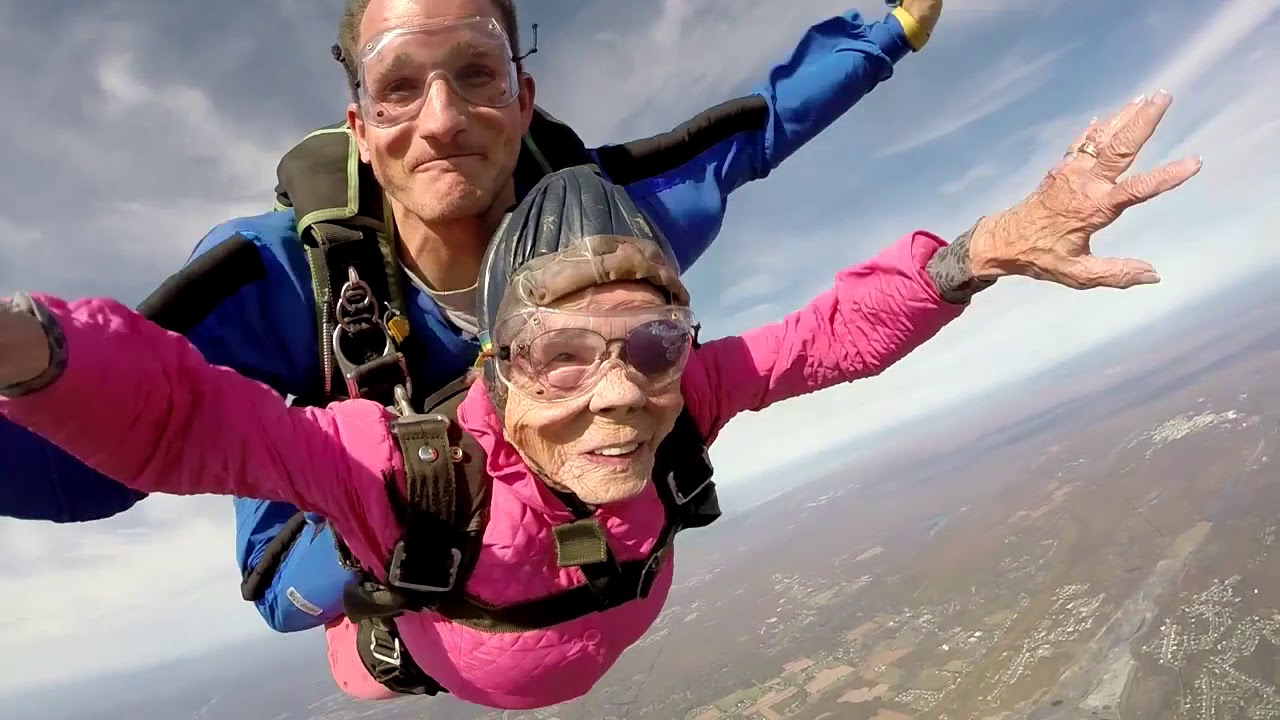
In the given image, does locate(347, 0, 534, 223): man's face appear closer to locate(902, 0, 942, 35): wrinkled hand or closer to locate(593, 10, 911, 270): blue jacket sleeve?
locate(593, 10, 911, 270): blue jacket sleeve

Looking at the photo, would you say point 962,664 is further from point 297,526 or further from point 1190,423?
point 1190,423

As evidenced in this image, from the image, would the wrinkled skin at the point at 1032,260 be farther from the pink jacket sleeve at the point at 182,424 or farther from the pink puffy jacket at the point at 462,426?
the pink jacket sleeve at the point at 182,424

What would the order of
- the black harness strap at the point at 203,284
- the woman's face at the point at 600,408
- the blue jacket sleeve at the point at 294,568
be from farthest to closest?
the blue jacket sleeve at the point at 294,568 → the black harness strap at the point at 203,284 → the woman's face at the point at 600,408

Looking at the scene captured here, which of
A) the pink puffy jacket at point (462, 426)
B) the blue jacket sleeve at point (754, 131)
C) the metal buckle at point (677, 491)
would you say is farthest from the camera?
the blue jacket sleeve at point (754, 131)

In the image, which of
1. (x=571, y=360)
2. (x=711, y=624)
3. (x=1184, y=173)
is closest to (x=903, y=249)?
(x=1184, y=173)

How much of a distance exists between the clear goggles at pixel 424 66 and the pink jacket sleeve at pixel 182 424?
0.86 meters

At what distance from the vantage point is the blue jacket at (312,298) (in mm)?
1213

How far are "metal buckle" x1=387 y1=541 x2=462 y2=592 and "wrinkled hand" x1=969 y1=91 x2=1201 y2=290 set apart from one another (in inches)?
54.0

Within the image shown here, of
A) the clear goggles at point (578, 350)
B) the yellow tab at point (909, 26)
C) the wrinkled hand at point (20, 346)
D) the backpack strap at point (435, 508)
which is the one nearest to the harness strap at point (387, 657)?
the backpack strap at point (435, 508)

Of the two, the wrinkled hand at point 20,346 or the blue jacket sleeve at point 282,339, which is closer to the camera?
the wrinkled hand at point 20,346

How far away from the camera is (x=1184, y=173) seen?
1112mm

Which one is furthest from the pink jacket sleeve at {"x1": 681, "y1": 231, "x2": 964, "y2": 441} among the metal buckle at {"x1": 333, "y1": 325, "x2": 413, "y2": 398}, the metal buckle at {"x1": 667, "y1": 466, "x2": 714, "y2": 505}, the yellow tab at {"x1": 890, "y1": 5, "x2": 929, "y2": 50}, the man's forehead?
the yellow tab at {"x1": 890, "y1": 5, "x2": 929, "y2": 50}

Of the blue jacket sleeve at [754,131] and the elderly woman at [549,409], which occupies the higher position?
the blue jacket sleeve at [754,131]

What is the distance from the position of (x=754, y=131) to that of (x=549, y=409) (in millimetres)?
1625
